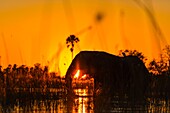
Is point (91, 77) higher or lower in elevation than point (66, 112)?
higher

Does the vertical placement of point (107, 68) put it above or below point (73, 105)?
above

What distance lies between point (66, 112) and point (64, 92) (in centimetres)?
321

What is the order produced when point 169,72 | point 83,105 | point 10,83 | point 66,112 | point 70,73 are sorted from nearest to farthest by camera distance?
point 66,112
point 83,105
point 10,83
point 169,72
point 70,73

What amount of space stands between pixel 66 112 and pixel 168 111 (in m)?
1.84

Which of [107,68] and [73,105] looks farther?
[107,68]

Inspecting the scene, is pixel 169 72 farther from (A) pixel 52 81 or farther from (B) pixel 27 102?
(B) pixel 27 102

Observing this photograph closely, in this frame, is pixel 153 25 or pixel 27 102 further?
pixel 27 102

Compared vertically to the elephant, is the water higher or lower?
lower

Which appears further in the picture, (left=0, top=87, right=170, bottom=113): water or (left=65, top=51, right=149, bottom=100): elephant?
(left=65, top=51, right=149, bottom=100): elephant

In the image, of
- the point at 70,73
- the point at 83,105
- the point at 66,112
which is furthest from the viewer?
the point at 70,73

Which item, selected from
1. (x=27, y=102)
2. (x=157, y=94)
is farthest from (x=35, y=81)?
(x=157, y=94)

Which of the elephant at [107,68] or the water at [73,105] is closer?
the water at [73,105]

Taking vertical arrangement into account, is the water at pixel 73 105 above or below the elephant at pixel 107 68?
below

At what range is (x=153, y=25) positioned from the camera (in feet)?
24.5
